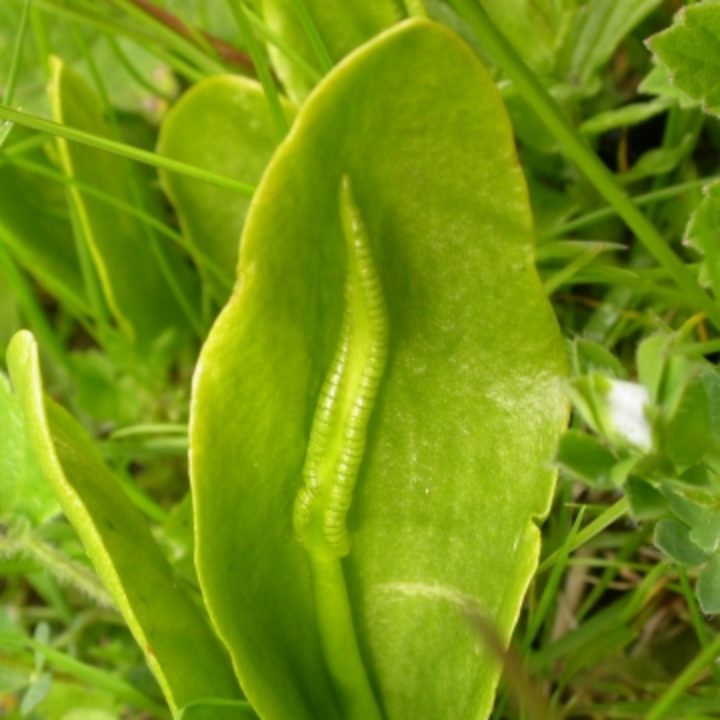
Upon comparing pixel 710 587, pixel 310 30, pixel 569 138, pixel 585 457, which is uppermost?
pixel 310 30

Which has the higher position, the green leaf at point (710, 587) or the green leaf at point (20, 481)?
the green leaf at point (20, 481)

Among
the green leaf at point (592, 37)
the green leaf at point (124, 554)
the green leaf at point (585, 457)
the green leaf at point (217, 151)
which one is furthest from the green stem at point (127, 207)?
the green leaf at point (585, 457)

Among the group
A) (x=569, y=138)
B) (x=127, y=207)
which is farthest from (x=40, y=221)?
(x=569, y=138)

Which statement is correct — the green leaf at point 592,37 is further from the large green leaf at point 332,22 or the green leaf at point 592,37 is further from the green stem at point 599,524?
the green stem at point 599,524

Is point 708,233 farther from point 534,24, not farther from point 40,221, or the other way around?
point 40,221

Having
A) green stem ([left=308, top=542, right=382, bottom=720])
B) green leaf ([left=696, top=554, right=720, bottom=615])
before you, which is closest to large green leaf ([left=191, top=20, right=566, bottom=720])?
green stem ([left=308, top=542, right=382, bottom=720])

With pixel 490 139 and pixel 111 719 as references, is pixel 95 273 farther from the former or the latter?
pixel 490 139
